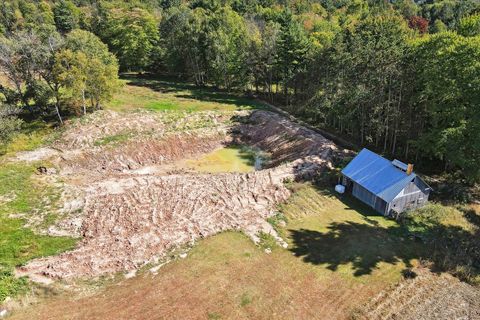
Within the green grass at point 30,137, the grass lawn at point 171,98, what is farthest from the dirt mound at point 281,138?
the green grass at point 30,137

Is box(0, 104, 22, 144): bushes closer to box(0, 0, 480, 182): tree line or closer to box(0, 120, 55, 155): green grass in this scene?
box(0, 120, 55, 155): green grass

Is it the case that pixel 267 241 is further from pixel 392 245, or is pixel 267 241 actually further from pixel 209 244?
pixel 392 245

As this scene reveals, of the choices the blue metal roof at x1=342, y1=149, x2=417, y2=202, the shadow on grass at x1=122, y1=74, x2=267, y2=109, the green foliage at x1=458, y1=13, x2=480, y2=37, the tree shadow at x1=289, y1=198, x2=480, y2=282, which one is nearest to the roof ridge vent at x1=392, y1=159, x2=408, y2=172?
the blue metal roof at x1=342, y1=149, x2=417, y2=202

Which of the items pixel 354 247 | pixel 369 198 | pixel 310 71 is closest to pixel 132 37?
pixel 310 71

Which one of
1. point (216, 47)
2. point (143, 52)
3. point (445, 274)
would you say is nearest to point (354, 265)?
point (445, 274)

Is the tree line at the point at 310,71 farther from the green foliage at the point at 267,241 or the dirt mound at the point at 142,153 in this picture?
the green foliage at the point at 267,241

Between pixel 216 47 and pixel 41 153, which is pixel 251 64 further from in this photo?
pixel 41 153
